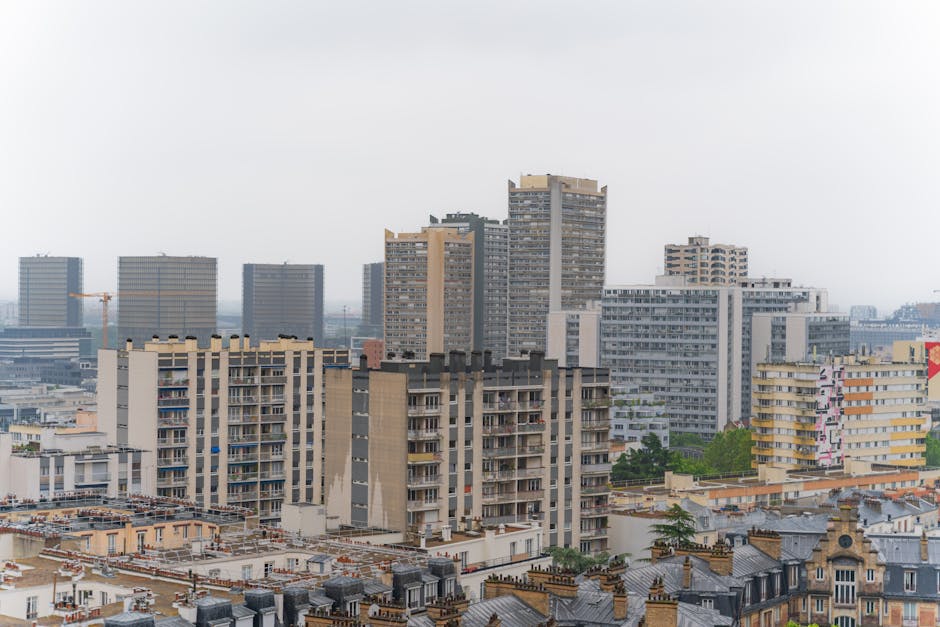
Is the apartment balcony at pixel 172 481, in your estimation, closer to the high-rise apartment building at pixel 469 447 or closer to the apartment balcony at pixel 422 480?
the high-rise apartment building at pixel 469 447

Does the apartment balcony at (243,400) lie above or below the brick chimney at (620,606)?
above

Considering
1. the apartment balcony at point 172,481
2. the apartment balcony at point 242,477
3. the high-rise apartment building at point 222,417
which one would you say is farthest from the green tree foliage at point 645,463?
the apartment balcony at point 172,481

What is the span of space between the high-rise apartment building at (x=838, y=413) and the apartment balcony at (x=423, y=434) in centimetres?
6182

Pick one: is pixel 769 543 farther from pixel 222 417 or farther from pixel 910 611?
pixel 222 417

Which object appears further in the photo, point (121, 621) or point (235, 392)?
point (235, 392)

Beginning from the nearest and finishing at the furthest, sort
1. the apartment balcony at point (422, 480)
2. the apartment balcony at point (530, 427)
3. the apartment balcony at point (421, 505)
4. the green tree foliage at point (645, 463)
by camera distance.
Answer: the apartment balcony at point (421, 505) < the apartment balcony at point (422, 480) < the apartment balcony at point (530, 427) < the green tree foliage at point (645, 463)

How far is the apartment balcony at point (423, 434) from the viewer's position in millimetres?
87425

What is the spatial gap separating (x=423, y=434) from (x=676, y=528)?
1583 cm

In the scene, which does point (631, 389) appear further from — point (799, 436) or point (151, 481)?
point (151, 481)

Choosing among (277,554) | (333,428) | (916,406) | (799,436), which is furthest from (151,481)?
(916,406)

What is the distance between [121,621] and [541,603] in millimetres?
15456

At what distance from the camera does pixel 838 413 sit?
5974 inches

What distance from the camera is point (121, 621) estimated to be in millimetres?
48250

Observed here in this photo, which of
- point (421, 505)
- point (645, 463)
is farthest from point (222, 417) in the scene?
point (645, 463)
